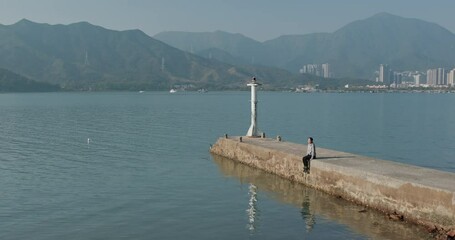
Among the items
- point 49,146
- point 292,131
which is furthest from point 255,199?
point 292,131

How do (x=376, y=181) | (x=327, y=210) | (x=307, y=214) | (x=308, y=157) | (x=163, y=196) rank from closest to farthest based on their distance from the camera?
(x=376, y=181), (x=307, y=214), (x=327, y=210), (x=163, y=196), (x=308, y=157)

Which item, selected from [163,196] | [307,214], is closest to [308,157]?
[307,214]

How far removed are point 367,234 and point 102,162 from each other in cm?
2027

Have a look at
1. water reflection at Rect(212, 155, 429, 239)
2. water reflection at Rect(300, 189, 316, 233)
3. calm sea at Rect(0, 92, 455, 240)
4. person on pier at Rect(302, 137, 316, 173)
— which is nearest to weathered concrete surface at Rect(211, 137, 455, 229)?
person on pier at Rect(302, 137, 316, 173)

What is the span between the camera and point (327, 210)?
20078 mm

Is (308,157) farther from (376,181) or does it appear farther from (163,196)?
(163,196)

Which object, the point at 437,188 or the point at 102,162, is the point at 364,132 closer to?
the point at 102,162

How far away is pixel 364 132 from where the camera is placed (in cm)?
5672

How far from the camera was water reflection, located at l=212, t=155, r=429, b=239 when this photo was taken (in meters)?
17.0

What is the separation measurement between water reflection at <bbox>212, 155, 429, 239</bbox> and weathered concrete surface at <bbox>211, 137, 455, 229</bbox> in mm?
404

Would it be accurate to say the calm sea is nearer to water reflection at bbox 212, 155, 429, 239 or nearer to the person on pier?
water reflection at bbox 212, 155, 429, 239

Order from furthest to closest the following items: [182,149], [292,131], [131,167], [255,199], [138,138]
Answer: [292,131]
[138,138]
[182,149]
[131,167]
[255,199]

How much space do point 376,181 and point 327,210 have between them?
221cm

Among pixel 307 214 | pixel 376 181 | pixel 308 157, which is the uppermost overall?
pixel 308 157
